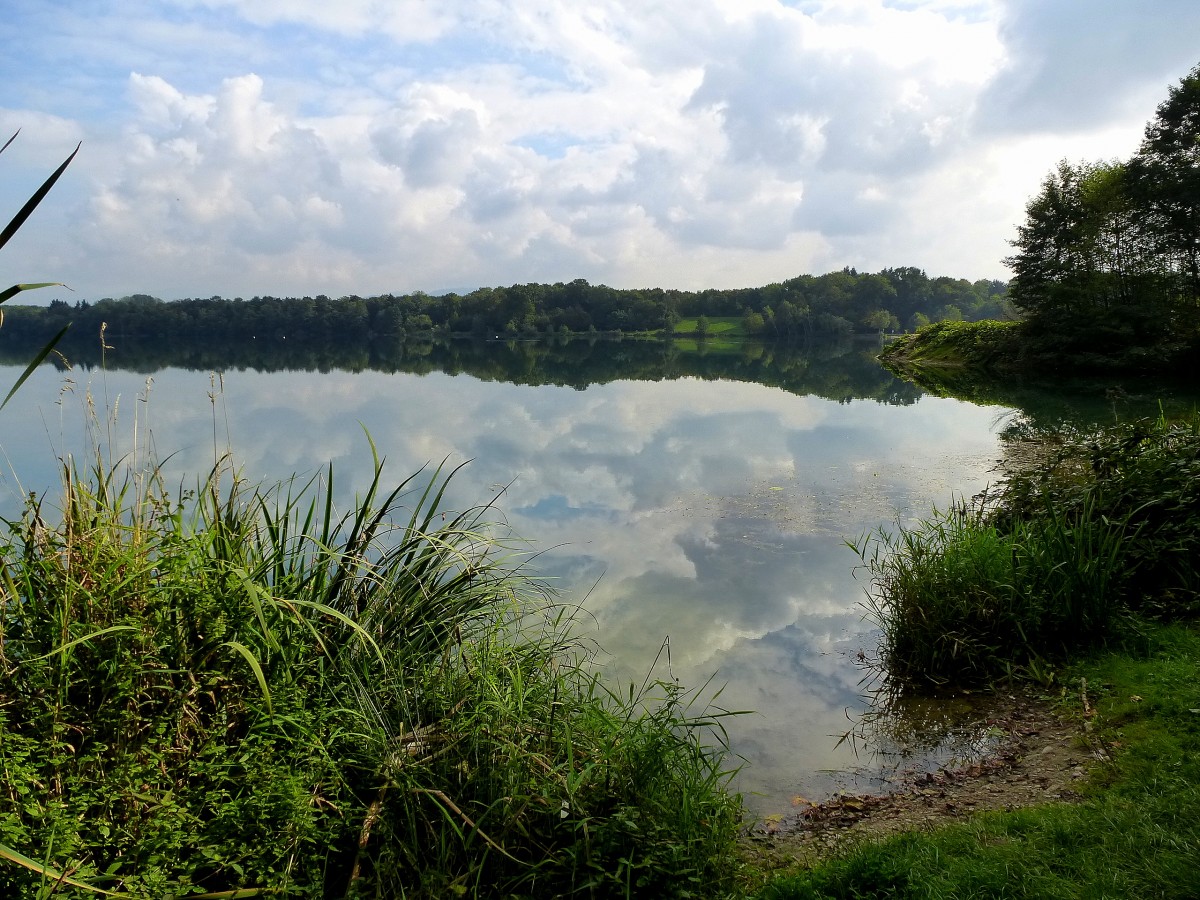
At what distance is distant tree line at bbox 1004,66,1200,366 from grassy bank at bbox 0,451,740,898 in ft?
101

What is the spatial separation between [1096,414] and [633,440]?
1228 centimetres

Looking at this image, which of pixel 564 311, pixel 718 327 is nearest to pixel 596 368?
pixel 564 311

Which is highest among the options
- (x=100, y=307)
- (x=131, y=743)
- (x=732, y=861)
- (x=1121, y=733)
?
(x=100, y=307)

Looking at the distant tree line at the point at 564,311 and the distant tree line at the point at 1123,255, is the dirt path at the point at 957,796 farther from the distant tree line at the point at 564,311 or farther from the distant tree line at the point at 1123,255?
the distant tree line at the point at 564,311

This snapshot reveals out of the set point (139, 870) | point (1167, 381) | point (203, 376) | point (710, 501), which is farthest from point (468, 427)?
point (1167, 381)

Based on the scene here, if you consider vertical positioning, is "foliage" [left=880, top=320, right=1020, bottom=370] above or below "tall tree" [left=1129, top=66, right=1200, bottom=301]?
below

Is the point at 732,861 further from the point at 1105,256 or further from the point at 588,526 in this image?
the point at 1105,256

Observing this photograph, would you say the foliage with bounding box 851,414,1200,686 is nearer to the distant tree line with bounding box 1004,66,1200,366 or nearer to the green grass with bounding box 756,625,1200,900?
the green grass with bounding box 756,625,1200,900

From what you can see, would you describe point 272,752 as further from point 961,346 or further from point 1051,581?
point 961,346

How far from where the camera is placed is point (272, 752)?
114 inches

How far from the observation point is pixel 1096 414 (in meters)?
19.8

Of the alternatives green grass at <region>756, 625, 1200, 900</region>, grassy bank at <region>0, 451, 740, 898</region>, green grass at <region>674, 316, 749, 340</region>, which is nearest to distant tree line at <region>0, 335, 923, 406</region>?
green grass at <region>756, 625, 1200, 900</region>

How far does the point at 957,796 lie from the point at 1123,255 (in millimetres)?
34419

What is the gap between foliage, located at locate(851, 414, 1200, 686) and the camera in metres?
5.82
